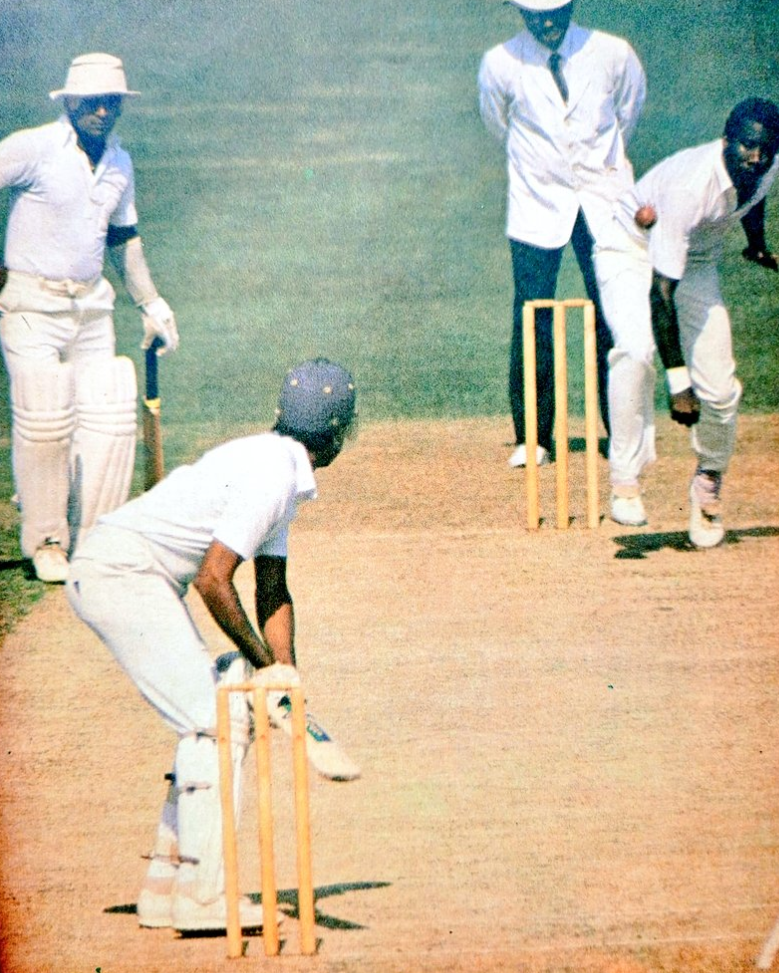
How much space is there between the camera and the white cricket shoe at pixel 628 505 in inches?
240

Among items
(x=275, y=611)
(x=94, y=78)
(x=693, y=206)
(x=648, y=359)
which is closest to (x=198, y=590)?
(x=275, y=611)

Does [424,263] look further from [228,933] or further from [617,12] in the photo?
[228,933]

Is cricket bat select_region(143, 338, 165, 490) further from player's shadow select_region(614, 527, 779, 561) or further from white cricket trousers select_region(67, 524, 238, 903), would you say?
white cricket trousers select_region(67, 524, 238, 903)

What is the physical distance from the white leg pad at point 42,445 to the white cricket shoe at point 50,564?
2 cm

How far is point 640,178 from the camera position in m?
6.23

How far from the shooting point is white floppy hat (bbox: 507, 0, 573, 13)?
18.7ft

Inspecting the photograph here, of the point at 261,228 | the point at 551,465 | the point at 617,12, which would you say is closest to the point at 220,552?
the point at 261,228

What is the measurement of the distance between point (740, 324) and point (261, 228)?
1.72 meters

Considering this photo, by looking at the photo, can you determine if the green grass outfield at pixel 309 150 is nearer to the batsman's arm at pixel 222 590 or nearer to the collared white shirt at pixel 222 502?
the collared white shirt at pixel 222 502

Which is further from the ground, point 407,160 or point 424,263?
point 407,160

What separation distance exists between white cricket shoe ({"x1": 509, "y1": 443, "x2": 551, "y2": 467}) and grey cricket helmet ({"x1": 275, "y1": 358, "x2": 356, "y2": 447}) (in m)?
2.62

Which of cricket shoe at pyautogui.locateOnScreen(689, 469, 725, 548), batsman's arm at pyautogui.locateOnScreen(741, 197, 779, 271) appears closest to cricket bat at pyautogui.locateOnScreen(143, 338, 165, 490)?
cricket shoe at pyautogui.locateOnScreen(689, 469, 725, 548)

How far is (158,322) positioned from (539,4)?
5.08 feet

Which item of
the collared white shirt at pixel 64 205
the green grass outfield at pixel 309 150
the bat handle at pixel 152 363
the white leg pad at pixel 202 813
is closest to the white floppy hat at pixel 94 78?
the green grass outfield at pixel 309 150
